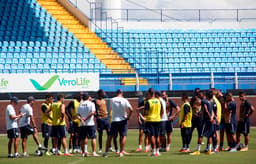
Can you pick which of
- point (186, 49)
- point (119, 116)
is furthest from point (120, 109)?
point (186, 49)

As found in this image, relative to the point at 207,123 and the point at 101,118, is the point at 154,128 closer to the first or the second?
the point at 207,123

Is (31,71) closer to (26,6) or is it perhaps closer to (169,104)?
(26,6)

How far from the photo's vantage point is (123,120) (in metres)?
18.3

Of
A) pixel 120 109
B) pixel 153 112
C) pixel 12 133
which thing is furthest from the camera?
pixel 12 133

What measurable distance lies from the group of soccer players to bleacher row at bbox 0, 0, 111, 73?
15079mm

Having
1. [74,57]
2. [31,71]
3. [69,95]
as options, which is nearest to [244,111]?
[69,95]

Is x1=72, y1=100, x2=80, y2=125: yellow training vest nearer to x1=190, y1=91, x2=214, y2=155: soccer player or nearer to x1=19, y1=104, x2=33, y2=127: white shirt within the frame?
x1=19, y1=104, x2=33, y2=127: white shirt

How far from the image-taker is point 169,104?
2088 cm

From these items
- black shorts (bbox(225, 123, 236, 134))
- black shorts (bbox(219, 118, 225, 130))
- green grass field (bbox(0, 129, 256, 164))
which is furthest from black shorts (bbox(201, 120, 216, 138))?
black shorts (bbox(219, 118, 225, 130))

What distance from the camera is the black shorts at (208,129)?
61.2 feet

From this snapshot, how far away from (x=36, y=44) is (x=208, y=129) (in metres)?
23.6

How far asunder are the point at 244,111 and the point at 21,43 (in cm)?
2306

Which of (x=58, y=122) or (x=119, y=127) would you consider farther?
(x=58, y=122)

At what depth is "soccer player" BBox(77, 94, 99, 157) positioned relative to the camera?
1842cm
